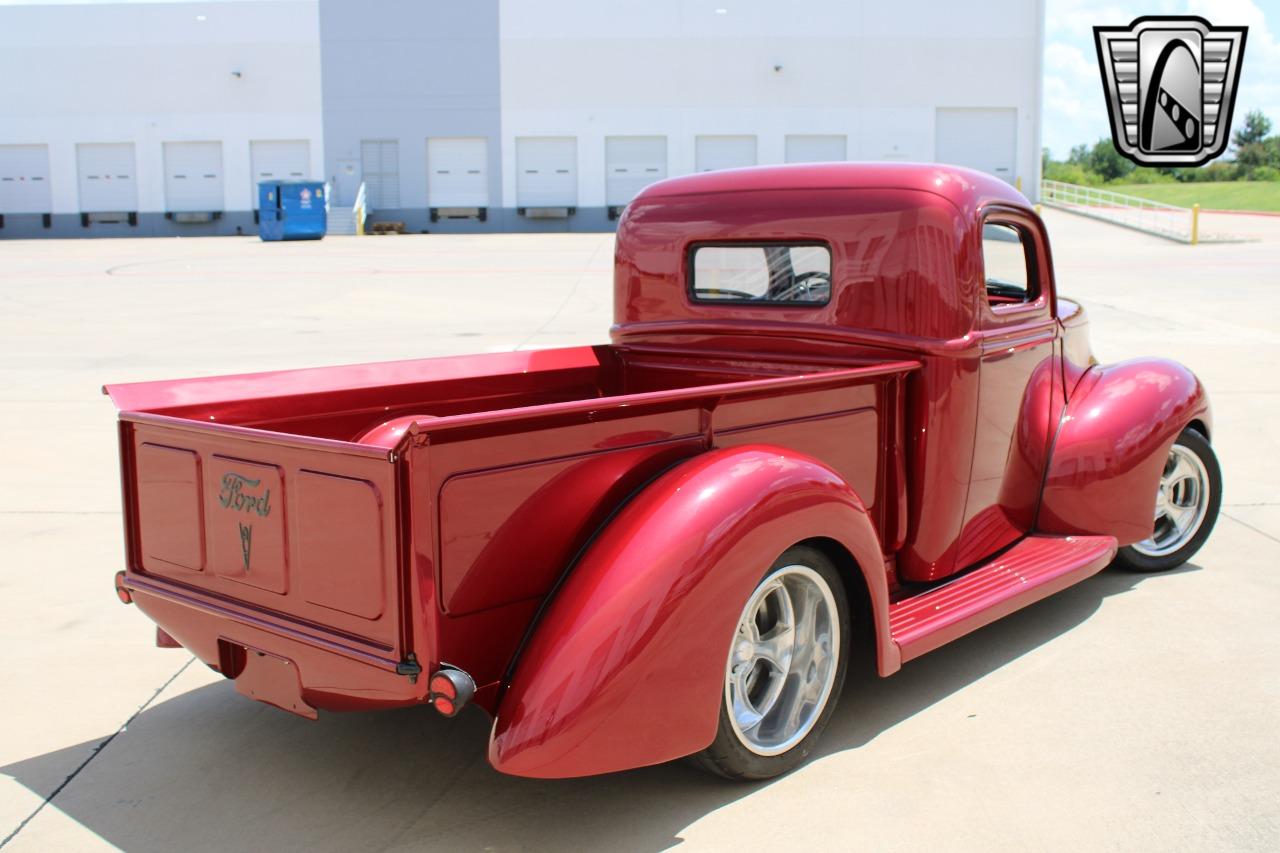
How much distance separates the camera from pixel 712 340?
4844 millimetres

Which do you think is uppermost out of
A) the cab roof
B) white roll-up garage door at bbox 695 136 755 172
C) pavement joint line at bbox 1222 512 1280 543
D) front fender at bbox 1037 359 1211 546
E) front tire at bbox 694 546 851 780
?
white roll-up garage door at bbox 695 136 755 172

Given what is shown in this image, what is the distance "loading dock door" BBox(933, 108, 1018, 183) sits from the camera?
4291cm

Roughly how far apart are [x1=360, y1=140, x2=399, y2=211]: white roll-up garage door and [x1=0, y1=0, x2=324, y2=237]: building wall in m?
1.67

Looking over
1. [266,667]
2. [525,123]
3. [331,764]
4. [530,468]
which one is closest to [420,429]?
[530,468]

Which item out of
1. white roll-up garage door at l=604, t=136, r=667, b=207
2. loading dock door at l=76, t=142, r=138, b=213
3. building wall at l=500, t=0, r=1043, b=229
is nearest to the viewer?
building wall at l=500, t=0, r=1043, b=229

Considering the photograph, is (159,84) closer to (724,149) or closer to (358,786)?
(724,149)

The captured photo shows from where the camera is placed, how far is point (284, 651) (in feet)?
10.6

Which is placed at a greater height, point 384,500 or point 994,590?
point 384,500

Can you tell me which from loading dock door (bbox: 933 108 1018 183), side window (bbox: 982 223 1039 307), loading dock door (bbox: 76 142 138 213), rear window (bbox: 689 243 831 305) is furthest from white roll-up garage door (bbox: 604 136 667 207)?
rear window (bbox: 689 243 831 305)

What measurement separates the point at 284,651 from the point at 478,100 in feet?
138

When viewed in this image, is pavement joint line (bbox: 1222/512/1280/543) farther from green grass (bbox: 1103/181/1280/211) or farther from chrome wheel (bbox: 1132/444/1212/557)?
green grass (bbox: 1103/181/1280/211)

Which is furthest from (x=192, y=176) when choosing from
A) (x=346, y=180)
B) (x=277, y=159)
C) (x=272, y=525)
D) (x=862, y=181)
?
(x=272, y=525)

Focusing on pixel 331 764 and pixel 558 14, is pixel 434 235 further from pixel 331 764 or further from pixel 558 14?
pixel 331 764

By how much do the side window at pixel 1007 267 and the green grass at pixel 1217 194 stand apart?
52776mm
